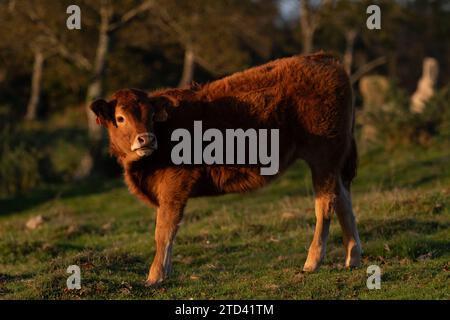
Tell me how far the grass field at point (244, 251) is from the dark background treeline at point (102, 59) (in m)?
6.08

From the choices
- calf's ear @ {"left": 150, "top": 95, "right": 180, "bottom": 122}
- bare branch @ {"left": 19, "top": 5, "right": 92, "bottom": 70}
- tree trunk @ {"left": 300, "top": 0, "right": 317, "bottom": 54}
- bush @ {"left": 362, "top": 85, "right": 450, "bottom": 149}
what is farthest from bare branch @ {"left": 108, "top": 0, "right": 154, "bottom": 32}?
calf's ear @ {"left": 150, "top": 95, "right": 180, "bottom": 122}

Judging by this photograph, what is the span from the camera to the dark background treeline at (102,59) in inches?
952

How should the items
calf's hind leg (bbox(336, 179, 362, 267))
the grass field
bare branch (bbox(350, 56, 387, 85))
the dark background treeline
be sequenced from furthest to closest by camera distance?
bare branch (bbox(350, 56, 387, 85)) → the dark background treeline → calf's hind leg (bbox(336, 179, 362, 267)) → the grass field

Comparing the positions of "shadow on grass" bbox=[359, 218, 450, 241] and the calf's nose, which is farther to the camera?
"shadow on grass" bbox=[359, 218, 450, 241]

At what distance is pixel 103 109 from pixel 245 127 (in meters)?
1.65

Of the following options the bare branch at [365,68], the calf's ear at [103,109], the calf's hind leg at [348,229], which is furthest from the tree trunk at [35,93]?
the calf's hind leg at [348,229]

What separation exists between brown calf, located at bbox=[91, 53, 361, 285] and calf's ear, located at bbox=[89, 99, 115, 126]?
0.01 m

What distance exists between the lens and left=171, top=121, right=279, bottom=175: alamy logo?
937 centimetres

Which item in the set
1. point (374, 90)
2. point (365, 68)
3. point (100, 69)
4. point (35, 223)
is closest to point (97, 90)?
point (100, 69)

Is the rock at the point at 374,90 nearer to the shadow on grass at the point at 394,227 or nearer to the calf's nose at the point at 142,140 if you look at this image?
the shadow on grass at the point at 394,227

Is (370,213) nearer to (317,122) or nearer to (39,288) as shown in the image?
(317,122)

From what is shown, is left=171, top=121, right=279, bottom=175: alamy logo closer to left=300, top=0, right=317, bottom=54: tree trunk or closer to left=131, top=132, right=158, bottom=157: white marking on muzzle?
left=131, top=132, right=158, bottom=157: white marking on muzzle

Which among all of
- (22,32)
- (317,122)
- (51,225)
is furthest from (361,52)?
(317,122)

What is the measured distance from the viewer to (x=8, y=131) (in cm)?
2520
